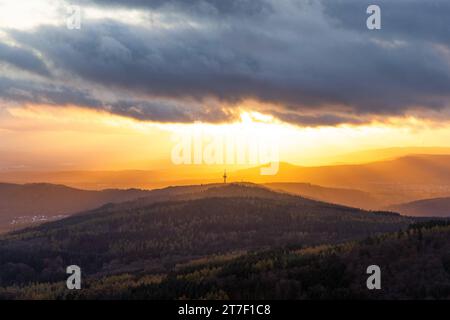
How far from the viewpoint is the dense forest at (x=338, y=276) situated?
4009cm

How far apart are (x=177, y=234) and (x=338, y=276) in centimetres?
11681

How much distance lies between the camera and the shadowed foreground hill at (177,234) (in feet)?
383

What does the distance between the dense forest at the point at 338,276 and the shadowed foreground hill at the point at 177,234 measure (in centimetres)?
4992

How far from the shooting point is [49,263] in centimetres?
11806

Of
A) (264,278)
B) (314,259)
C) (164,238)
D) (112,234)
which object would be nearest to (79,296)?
(264,278)

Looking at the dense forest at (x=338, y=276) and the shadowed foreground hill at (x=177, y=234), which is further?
the shadowed foreground hill at (x=177, y=234)

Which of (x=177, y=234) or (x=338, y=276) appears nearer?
(x=338, y=276)

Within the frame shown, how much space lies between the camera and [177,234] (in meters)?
158

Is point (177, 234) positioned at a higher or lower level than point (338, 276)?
lower

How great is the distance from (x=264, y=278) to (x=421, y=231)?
14.5 m

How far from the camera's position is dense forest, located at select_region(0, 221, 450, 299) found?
40.1 meters

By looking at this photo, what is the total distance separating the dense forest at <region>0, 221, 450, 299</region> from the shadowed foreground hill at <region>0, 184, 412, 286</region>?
4992 cm
